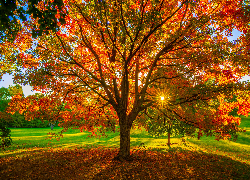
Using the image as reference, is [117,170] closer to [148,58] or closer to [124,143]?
[124,143]

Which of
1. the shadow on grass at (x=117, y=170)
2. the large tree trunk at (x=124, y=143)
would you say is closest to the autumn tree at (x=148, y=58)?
the large tree trunk at (x=124, y=143)

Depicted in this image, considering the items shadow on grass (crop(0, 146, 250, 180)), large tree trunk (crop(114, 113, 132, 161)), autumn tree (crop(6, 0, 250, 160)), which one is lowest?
shadow on grass (crop(0, 146, 250, 180))

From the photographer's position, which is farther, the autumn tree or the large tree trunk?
the large tree trunk

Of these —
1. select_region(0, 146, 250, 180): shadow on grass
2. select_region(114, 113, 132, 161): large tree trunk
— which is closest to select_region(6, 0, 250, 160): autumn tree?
select_region(114, 113, 132, 161): large tree trunk

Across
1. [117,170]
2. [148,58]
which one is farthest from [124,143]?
[148,58]

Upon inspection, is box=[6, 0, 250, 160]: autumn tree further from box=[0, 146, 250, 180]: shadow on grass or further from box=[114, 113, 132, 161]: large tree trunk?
box=[0, 146, 250, 180]: shadow on grass

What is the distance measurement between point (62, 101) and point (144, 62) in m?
7.83

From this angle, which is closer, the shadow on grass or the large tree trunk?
the shadow on grass

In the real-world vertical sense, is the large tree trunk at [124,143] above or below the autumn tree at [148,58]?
below

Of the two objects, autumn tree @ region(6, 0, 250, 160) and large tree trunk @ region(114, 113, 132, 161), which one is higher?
autumn tree @ region(6, 0, 250, 160)

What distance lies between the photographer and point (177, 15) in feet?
39.7

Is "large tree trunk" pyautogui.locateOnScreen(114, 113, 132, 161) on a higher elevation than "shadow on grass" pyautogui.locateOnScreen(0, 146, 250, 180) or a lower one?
higher

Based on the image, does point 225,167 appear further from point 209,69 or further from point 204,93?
point 209,69

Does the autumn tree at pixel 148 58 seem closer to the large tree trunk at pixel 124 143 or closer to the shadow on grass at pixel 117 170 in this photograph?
the large tree trunk at pixel 124 143
